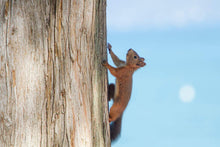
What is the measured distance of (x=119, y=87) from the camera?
322 centimetres

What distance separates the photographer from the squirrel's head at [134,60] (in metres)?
3.58

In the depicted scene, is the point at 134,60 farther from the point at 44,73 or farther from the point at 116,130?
the point at 44,73

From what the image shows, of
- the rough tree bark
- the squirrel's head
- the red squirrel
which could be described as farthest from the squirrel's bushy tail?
the rough tree bark

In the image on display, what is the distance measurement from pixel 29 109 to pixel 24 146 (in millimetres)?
251

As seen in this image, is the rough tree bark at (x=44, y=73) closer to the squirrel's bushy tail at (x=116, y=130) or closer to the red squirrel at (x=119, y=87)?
the red squirrel at (x=119, y=87)

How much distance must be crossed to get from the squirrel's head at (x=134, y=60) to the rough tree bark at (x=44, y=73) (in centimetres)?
126

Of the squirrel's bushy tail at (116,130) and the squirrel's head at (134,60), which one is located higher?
the squirrel's head at (134,60)

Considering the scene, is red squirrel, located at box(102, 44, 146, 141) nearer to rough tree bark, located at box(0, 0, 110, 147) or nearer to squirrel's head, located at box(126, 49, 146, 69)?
squirrel's head, located at box(126, 49, 146, 69)

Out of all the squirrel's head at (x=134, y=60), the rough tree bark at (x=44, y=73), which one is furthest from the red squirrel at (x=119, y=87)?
the rough tree bark at (x=44, y=73)

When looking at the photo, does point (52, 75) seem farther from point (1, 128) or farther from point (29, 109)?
point (1, 128)

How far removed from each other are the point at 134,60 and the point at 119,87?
0.54m

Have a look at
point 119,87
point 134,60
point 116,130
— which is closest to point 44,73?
point 119,87

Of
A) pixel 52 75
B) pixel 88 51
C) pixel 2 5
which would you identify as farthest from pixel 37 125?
pixel 2 5

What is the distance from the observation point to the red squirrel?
3133 mm
